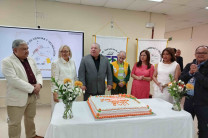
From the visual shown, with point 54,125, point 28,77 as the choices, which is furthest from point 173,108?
point 28,77

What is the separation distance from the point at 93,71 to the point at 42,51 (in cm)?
169

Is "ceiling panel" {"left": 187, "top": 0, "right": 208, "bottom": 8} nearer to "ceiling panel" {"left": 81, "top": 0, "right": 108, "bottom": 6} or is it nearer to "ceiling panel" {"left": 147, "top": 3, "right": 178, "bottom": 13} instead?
"ceiling panel" {"left": 147, "top": 3, "right": 178, "bottom": 13}

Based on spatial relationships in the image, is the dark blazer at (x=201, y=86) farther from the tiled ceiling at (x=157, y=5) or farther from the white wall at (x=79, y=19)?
the white wall at (x=79, y=19)

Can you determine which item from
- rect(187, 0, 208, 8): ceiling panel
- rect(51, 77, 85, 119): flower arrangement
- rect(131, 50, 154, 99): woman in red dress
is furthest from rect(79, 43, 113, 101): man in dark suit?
rect(187, 0, 208, 8): ceiling panel

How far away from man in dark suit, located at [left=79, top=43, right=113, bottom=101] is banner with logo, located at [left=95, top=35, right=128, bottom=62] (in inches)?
52.3

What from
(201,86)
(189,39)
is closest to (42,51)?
(201,86)

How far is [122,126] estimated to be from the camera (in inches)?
49.3

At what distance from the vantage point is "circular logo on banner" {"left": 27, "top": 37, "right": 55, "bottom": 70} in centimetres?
307

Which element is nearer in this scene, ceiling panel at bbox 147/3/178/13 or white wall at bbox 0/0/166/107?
white wall at bbox 0/0/166/107

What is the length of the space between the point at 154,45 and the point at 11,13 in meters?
3.68

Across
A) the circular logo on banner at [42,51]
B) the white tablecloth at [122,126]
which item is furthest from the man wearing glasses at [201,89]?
the circular logo on banner at [42,51]

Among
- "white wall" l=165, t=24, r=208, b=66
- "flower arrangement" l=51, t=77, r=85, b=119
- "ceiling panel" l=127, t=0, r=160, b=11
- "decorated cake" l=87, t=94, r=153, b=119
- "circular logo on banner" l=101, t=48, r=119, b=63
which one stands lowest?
"decorated cake" l=87, t=94, r=153, b=119

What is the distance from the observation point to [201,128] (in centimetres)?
164

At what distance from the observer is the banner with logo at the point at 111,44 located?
11.5 feet
